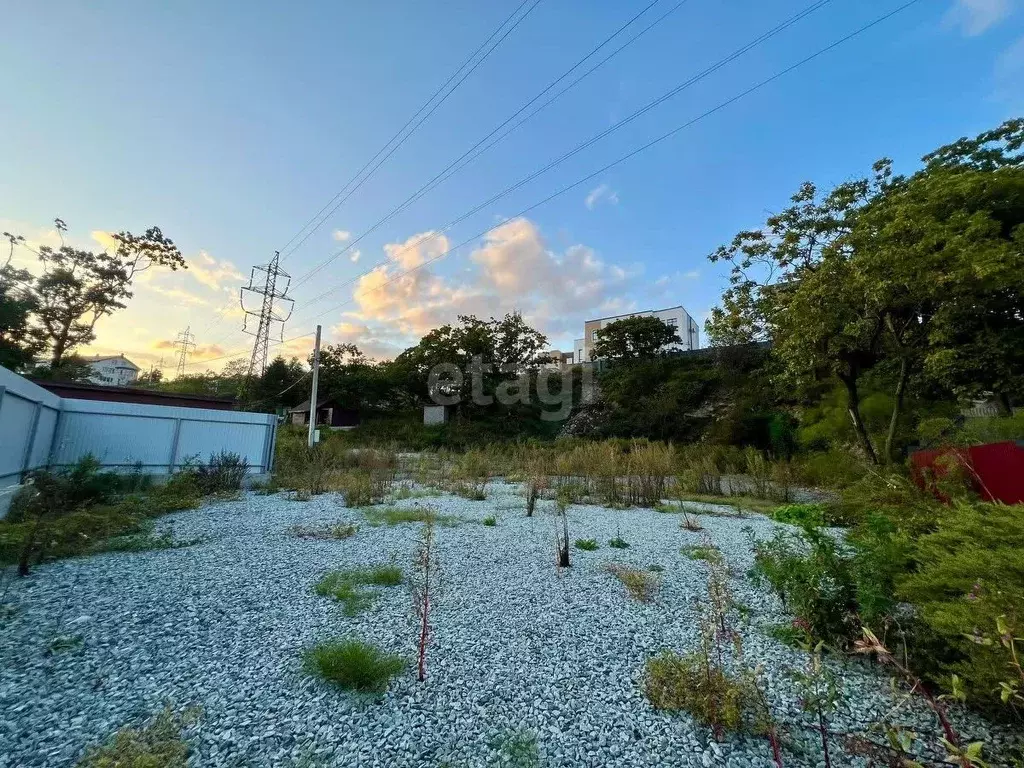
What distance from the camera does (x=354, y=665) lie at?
1.95 meters

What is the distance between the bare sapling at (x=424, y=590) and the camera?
82.2 inches

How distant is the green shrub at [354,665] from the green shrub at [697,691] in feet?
3.89

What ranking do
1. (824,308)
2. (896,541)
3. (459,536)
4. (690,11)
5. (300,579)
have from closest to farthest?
1. (896,541)
2. (300,579)
3. (459,536)
4. (690,11)
5. (824,308)

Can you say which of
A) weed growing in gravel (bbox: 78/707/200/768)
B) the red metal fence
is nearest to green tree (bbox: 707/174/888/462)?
the red metal fence

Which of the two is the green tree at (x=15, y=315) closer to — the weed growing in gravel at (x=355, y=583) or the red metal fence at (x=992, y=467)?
the weed growing in gravel at (x=355, y=583)

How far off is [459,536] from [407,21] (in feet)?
28.7

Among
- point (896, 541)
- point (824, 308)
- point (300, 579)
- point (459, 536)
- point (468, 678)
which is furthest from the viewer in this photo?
point (824, 308)

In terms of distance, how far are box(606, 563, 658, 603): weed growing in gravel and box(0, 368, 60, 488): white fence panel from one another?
7.23 m

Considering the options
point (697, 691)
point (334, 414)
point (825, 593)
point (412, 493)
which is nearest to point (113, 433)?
point (412, 493)

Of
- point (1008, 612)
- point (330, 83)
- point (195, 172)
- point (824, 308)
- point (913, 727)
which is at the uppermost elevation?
point (330, 83)

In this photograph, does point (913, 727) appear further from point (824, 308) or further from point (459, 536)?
point (824, 308)

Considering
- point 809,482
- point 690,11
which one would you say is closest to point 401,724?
point 690,11

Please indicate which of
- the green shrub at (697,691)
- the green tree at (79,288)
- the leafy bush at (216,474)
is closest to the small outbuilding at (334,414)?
the green tree at (79,288)

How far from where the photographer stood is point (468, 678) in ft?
6.50
